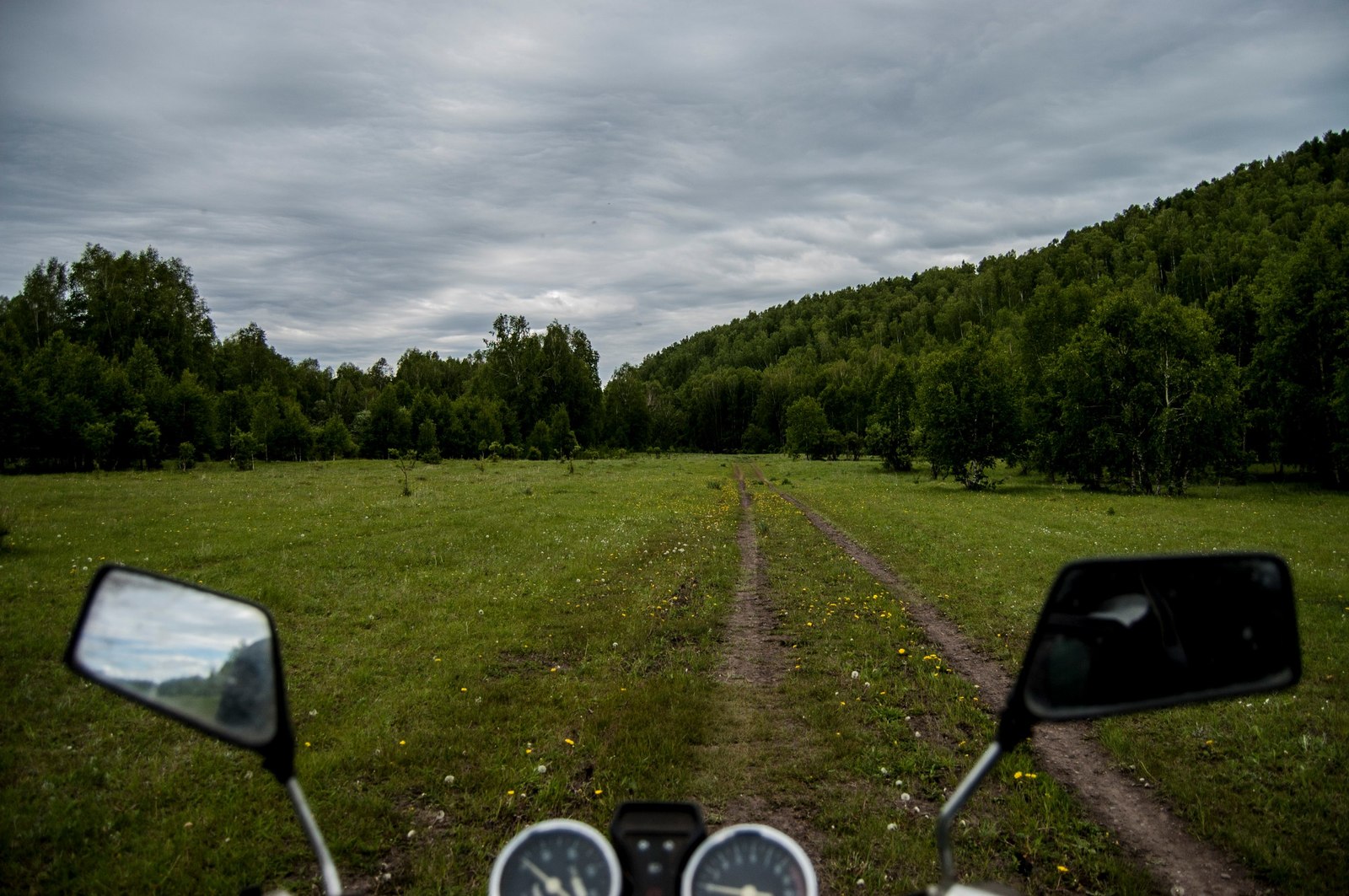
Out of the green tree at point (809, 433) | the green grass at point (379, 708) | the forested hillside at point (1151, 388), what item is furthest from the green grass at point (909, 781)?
the green tree at point (809, 433)

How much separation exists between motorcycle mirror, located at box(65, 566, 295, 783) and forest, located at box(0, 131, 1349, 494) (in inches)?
2144

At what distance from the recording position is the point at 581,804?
647 cm

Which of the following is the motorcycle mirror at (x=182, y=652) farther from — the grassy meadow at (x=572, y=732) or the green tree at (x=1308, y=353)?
the green tree at (x=1308, y=353)

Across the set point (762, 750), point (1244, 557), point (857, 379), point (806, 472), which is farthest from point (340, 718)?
point (857, 379)

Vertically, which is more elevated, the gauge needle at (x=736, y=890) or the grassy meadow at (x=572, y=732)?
the gauge needle at (x=736, y=890)

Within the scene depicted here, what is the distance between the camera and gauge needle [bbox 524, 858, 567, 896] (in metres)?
2.31

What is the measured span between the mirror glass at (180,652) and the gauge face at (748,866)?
5.36 ft

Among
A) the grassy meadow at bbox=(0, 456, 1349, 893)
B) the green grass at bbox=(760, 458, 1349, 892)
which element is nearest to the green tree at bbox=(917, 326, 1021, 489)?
the green grass at bbox=(760, 458, 1349, 892)

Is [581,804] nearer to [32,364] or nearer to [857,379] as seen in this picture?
[32,364]

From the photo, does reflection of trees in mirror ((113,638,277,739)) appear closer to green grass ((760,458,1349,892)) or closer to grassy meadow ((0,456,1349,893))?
grassy meadow ((0,456,1349,893))

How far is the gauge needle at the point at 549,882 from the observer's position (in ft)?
7.58

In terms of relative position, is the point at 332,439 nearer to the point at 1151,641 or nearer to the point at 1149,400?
the point at 1149,400

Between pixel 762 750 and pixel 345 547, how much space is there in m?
17.0

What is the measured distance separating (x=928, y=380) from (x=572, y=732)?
5295cm
